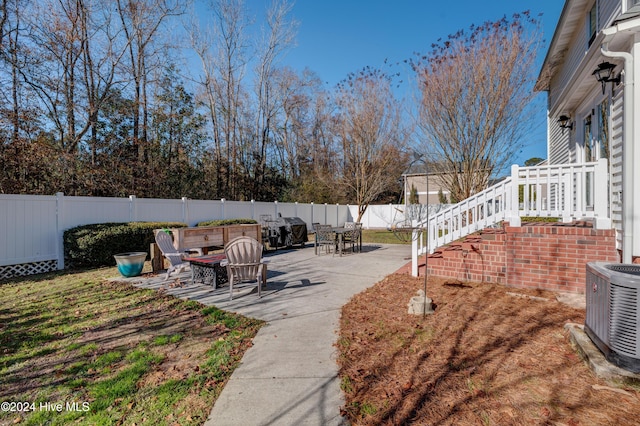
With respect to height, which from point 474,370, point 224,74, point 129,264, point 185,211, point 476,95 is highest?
point 224,74

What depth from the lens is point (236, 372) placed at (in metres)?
2.90

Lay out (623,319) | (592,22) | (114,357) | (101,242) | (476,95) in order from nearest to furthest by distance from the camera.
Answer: (623,319), (114,357), (592,22), (101,242), (476,95)

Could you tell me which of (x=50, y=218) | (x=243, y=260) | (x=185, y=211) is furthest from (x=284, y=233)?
(x=50, y=218)

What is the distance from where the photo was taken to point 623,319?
2.31 meters

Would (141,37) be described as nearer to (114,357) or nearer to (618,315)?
(114,357)

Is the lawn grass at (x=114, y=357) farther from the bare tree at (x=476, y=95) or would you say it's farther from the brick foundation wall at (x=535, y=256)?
the bare tree at (x=476, y=95)

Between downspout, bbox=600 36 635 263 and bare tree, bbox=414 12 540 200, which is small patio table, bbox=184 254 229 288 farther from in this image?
bare tree, bbox=414 12 540 200

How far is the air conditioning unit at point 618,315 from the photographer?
2.24m

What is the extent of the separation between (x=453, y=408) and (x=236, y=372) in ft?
6.12

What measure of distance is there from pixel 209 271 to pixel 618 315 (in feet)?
18.9

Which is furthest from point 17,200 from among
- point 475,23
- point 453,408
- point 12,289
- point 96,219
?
point 475,23

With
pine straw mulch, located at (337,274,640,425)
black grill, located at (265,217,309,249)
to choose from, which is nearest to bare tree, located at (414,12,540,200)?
black grill, located at (265,217,309,249)

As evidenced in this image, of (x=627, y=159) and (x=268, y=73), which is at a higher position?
(x=268, y=73)

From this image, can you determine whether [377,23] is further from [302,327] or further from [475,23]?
[302,327]
